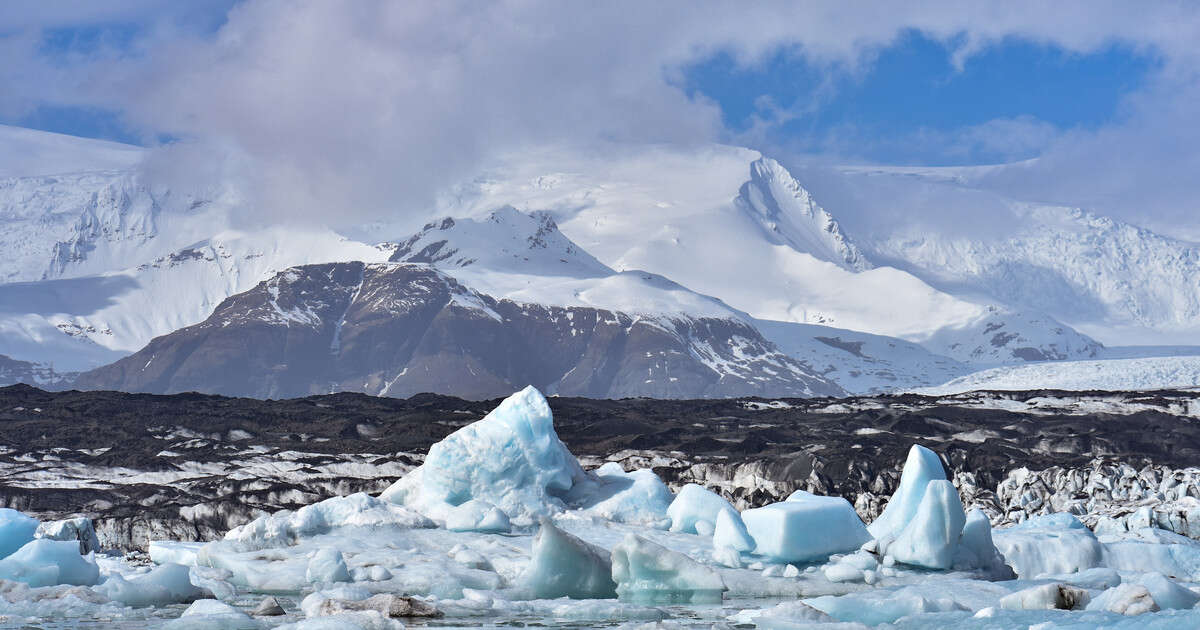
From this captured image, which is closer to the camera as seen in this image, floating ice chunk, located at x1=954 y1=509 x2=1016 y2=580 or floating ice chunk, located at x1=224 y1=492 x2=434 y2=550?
floating ice chunk, located at x1=954 y1=509 x2=1016 y2=580

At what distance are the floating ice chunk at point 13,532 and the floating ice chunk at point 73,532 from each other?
4.20 meters

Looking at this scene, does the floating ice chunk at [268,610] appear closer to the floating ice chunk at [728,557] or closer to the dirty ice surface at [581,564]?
the dirty ice surface at [581,564]

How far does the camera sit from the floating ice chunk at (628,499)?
45.2 meters

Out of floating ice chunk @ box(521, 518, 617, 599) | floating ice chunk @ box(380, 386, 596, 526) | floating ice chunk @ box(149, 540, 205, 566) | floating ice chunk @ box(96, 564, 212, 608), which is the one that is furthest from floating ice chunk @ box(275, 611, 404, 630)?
floating ice chunk @ box(380, 386, 596, 526)

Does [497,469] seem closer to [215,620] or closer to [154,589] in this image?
[154,589]

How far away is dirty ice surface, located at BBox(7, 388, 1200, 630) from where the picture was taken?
98.2ft

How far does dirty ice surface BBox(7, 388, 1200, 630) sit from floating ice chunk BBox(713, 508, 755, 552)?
5 centimetres

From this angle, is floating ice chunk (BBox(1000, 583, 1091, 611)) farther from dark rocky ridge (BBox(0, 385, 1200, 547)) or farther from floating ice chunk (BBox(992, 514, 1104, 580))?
dark rocky ridge (BBox(0, 385, 1200, 547))

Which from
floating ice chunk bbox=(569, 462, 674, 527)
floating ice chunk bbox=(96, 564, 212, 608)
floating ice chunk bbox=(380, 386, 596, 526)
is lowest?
floating ice chunk bbox=(96, 564, 212, 608)

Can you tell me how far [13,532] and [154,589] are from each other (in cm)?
1123

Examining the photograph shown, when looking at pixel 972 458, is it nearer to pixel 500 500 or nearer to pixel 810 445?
pixel 810 445

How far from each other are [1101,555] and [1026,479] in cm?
3836

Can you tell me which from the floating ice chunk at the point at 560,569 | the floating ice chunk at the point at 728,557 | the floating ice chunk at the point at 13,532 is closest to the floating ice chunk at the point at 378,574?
the floating ice chunk at the point at 560,569

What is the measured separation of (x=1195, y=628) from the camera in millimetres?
24781
